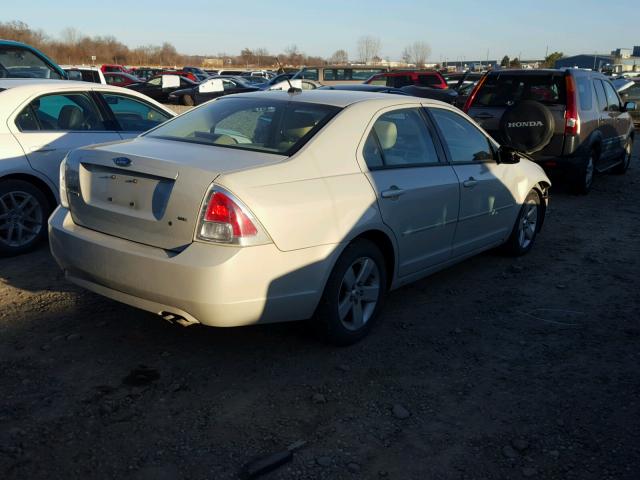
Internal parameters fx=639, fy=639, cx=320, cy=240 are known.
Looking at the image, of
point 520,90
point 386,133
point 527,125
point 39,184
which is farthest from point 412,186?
point 520,90

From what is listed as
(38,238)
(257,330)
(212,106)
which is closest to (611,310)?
(257,330)

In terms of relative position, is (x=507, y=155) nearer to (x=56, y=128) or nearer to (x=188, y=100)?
(x=56, y=128)

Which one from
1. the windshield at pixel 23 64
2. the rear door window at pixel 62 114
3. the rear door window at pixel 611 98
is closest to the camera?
the rear door window at pixel 62 114

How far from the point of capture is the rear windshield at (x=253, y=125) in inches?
159

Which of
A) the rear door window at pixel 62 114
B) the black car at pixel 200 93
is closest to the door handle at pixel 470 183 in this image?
the rear door window at pixel 62 114

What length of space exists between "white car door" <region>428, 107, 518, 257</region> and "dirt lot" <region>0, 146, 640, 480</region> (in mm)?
532

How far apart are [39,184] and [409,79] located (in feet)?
58.2

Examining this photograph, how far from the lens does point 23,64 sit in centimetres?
1099

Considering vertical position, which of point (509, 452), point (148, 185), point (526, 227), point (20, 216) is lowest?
point (509, 452)

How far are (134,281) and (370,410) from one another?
146 centimetres

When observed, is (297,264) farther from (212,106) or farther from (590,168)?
(590,168)

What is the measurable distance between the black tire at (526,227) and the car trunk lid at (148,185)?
319cm

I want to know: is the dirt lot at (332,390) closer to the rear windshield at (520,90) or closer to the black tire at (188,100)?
the rear windshield at (520,90)

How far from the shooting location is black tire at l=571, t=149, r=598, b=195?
9.36m
